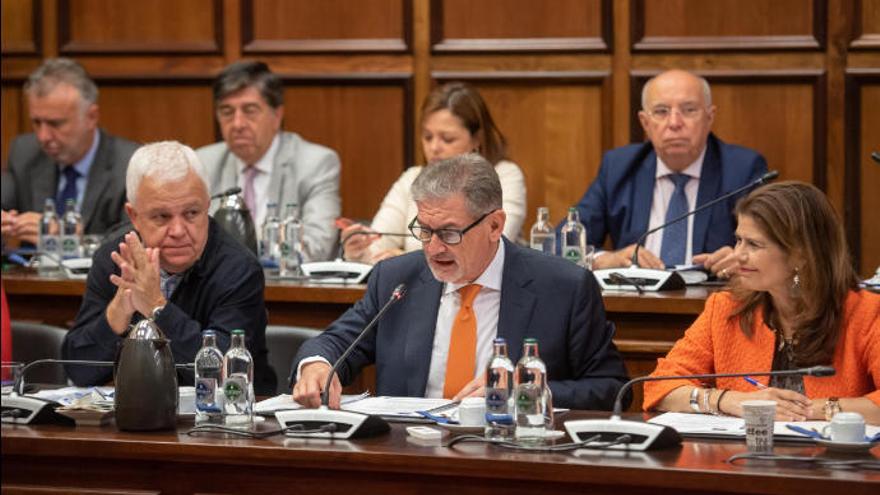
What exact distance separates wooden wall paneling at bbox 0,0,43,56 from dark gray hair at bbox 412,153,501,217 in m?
4.10

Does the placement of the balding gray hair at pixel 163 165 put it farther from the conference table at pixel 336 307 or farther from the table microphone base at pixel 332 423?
the conference table at pixel 336 307

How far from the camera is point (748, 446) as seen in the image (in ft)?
9.18

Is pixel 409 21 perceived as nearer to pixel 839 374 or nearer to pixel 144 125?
pixel 144 125

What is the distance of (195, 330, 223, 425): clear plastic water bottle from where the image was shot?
3.13m

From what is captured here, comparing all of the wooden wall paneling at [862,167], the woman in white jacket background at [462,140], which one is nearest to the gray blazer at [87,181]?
the woman in white jacket background at [462,140]

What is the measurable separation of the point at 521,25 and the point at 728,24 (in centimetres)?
92

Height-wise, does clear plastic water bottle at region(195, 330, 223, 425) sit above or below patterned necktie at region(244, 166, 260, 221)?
below

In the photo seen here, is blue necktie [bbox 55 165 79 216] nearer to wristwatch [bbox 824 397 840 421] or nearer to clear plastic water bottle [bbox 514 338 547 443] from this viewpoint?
clear plastic water bottle [bbox 514 338 547 443]

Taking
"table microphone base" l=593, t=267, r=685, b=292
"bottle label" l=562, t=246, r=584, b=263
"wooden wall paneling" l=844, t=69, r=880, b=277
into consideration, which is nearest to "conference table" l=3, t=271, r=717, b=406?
"table microphone base" l=593, t=267, r=685, b=292

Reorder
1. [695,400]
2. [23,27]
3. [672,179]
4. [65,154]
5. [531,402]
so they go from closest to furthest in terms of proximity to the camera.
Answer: [531,402] < [695,400] < [672,179] < [65,154] < [23,27]

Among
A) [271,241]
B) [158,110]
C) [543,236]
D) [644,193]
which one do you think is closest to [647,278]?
[543,236]

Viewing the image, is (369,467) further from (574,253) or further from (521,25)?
(521,25)

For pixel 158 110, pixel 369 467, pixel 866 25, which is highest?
pixel 866 25

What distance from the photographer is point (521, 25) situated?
6.63 metres
